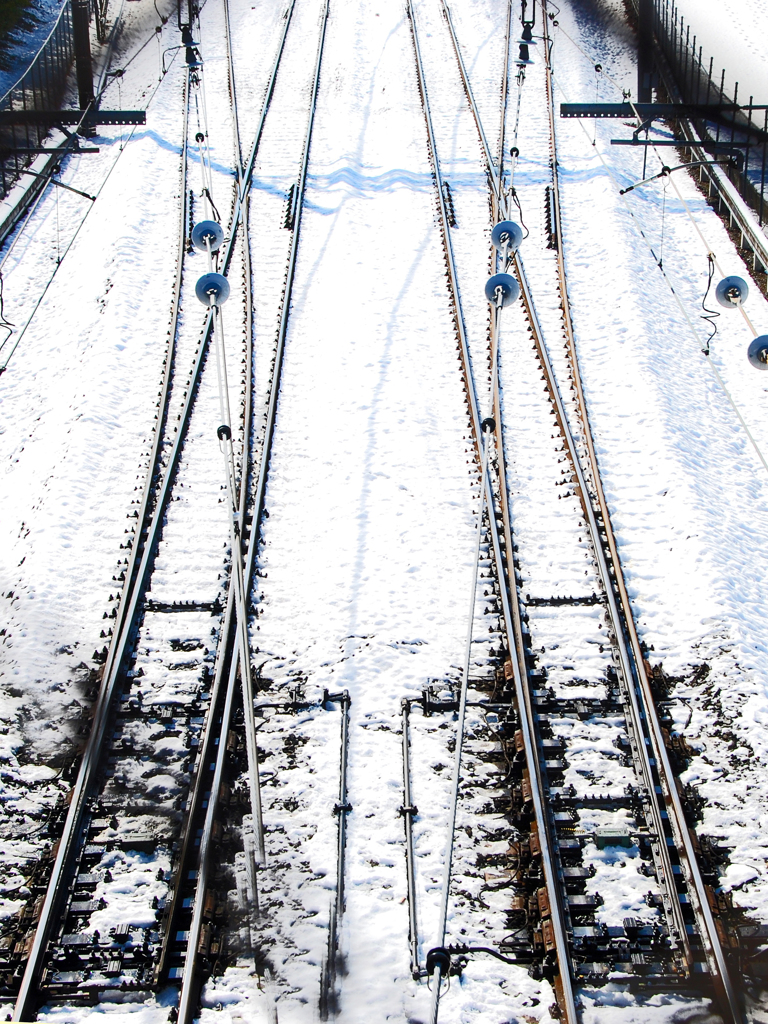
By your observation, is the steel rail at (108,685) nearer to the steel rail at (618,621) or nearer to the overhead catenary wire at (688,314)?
the steel rail at (618,621)

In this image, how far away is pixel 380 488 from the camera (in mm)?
11141

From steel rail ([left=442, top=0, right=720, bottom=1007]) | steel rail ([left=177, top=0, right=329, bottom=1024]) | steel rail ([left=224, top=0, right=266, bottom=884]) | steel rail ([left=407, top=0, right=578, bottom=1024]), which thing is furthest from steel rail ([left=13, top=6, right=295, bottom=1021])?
steel rail ([left=442, top=0, right=720, bottom=1007])

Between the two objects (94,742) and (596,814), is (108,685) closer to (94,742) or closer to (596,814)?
(94,742)

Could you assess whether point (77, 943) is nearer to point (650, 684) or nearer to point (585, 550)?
point (650, 684)

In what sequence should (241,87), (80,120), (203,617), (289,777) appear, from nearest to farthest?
(289,777) → (203,617) → (80,120) → (241,87)

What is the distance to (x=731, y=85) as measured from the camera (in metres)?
25.6

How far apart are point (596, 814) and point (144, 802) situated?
3466 mm

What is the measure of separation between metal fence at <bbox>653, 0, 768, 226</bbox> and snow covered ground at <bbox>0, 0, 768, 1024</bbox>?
36.4 inches

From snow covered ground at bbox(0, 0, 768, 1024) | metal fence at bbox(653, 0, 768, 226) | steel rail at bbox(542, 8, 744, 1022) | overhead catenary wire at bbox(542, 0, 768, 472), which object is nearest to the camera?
steel rail at bbox(542, 8, 744, 1022)

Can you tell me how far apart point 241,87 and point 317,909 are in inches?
839

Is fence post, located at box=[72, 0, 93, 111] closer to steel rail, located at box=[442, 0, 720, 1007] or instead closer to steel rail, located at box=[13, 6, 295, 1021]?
steel rail, located at box=[13, 6, 295, 1021]

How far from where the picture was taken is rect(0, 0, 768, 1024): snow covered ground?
7.28 metres

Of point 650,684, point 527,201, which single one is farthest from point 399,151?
point 650,684

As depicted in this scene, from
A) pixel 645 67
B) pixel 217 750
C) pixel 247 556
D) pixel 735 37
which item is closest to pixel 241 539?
pixel 247 556
